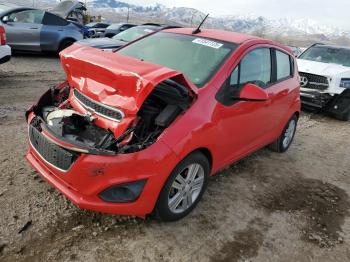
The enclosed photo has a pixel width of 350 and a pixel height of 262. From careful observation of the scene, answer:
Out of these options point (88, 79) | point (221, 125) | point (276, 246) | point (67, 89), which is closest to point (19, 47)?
point (67, 89)

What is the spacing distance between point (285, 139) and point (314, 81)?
356 cm

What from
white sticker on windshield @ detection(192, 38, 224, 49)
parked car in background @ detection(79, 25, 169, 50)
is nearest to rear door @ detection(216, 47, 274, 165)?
white sticker on windshield @ detection(192, 38, 224, 49)

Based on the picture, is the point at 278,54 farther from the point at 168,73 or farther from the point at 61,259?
the point at 61,259

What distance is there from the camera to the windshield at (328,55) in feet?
31.3

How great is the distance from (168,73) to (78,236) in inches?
62.3

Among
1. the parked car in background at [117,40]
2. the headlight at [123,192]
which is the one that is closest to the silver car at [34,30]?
the parked car in background at [117,40]

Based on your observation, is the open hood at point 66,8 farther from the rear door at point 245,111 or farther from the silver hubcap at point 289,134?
the rear door at point 245,111

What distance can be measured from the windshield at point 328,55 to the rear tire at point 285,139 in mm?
4489

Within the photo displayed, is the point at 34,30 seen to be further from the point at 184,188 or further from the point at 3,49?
the point at 184,188

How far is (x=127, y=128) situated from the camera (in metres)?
3.16

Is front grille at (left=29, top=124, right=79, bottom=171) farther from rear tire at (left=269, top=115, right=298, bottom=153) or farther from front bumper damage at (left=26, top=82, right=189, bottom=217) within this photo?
rear tire at (left=269, top=115, right=298, bottom=153)

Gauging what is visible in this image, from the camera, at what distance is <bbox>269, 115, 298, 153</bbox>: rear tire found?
5.61 m

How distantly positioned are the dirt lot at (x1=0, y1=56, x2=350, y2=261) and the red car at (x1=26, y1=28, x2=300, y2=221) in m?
0.30

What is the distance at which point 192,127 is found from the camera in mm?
3275
